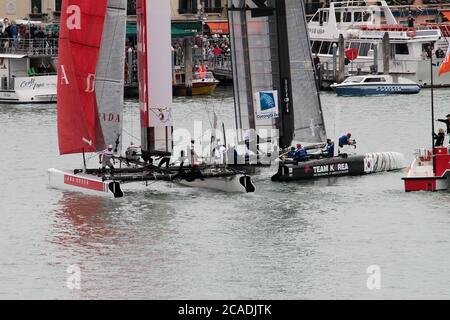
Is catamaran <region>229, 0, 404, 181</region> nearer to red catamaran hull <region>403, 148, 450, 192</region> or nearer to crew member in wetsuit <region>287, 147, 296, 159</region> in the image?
crew member in wetsuit <region>287, 147, 296, 159</region>

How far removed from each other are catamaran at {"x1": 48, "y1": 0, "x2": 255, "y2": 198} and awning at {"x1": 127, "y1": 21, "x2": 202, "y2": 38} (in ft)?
106

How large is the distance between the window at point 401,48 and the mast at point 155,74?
119ft

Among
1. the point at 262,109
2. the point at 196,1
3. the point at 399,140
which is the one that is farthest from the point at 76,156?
the point at 196,1

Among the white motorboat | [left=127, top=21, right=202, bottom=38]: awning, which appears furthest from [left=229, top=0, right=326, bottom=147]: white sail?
the white motorboat

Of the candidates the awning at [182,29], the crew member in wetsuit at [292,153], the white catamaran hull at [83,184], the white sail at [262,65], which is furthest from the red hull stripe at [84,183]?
the awning at [182,29]

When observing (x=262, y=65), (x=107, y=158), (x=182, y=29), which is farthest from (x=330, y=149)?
(x=182, y=29)

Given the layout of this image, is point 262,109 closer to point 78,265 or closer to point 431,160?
point 431,160

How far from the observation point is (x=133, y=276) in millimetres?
28141

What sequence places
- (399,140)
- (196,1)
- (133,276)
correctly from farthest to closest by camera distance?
(196,1) < (399,140) < (133,276)

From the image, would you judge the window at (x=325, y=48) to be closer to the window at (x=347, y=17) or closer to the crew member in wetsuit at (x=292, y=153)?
the window at (x=347, y=17)

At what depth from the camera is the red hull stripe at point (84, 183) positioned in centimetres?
3562

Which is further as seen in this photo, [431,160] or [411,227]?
[431,160]
